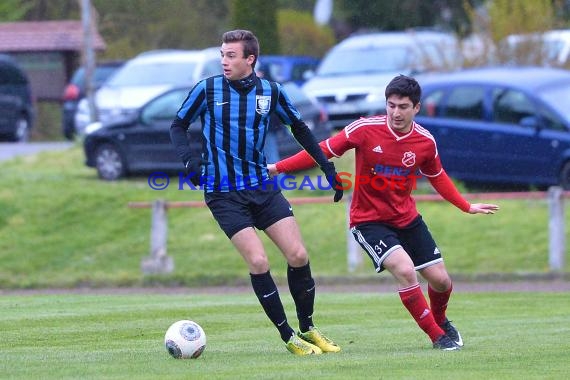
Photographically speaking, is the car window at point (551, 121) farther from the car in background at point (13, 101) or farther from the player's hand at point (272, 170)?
the car in background at point (13, 101)

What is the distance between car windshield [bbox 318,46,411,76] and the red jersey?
1692cm

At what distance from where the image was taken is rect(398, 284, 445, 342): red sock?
835cm

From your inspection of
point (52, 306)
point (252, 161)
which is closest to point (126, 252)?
point (52, 306)

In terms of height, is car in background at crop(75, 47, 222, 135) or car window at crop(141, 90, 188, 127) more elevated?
car window at crop(141, 90, 188, 127)

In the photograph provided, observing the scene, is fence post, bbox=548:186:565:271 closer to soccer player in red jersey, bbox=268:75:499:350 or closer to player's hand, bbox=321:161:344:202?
soccer player in red jersey, bbox=268:75:499:350

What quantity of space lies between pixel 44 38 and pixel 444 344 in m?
32.9

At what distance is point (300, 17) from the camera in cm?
4488

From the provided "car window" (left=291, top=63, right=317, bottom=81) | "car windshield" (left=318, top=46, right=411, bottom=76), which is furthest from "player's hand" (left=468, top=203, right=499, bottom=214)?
"car window" (left=291, top=63, right=317, bottom=81)

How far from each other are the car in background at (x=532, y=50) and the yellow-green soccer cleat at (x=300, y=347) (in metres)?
16.3

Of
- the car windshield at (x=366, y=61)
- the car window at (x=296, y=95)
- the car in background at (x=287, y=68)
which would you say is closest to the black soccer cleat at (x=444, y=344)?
the car window at (x=296, y=95)

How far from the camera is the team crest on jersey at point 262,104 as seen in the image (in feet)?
27.3

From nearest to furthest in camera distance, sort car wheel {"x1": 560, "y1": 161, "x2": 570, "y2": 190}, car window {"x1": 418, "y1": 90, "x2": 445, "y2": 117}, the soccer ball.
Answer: the soccer ball
car wheel {"x1": 560, "y1": 161, "x2": 570, "y2": 190}
car window {"x1": 418, "y1": 90, "x2": 445, "y2": 117}

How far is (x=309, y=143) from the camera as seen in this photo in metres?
8.45

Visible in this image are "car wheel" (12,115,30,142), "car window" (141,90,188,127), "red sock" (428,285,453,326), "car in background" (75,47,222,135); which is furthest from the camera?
"car wheel" (12,115,30,142)
